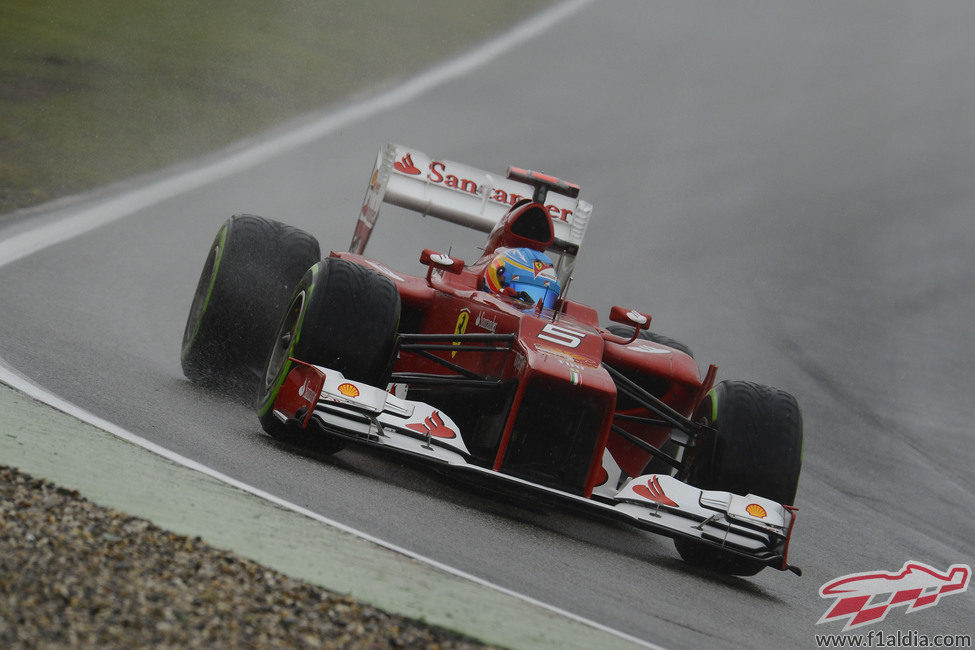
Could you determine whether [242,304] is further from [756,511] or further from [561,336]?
[756,511]

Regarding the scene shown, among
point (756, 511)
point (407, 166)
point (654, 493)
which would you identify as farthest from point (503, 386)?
point (407, 166)

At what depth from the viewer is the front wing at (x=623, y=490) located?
7484mm

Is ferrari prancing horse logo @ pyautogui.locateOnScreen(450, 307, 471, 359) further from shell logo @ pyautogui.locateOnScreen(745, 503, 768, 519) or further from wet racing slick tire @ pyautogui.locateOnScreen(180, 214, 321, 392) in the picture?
shell logo @ pyautogui.locateOnScreen(745, 503, 768, 519)

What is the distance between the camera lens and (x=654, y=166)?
2441 centimetres

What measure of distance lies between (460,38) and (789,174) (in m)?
9.19

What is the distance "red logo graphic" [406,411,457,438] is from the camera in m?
7.63

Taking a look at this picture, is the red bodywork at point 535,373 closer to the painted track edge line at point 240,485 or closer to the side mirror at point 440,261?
the side mirror at point 440,261

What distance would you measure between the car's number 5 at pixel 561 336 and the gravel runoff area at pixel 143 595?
333cm

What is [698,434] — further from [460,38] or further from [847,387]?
[460,38]

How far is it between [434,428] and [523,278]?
2.05 meters

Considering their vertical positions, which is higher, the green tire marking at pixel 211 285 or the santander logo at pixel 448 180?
the santander logo at pixel 448 180

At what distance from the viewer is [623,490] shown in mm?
7750

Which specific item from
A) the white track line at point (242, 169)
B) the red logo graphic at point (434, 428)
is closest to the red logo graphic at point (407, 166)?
the white track line at point (242, 169)

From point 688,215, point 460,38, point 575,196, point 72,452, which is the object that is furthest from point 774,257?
point 72,452
